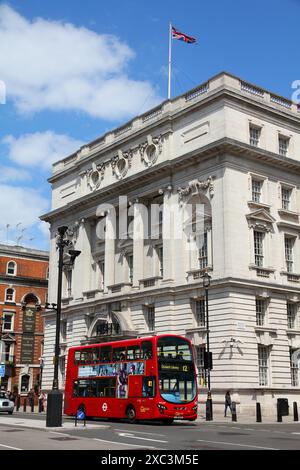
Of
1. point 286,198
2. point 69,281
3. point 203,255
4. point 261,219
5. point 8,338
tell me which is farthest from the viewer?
point 8,338

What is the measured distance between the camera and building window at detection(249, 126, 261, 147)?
4462 cm

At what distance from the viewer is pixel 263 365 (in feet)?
134

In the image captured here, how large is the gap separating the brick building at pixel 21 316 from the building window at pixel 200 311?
3720 centimetres

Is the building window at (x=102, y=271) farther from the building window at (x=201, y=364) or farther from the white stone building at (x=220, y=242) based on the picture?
the building window at (x=201, y=364)

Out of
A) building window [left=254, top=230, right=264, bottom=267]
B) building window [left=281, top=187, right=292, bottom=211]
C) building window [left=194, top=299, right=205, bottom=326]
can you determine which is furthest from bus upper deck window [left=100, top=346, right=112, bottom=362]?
building window [left=281, top=187, right=292, bottom=211]

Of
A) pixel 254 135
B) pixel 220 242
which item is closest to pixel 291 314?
pixel 220 242

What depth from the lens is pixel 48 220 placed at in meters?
61.7

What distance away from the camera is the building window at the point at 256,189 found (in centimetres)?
4372

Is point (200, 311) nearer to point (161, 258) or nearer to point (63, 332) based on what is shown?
point (161, 258)

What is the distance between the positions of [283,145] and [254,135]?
3.16m

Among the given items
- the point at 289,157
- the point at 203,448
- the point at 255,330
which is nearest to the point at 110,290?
the point at 255,330

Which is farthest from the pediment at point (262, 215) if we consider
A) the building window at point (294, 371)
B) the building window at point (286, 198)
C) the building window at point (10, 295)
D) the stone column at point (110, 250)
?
the building window at point (10, 295)

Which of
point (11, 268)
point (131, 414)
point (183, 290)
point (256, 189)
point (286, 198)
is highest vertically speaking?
point (11, 268)
